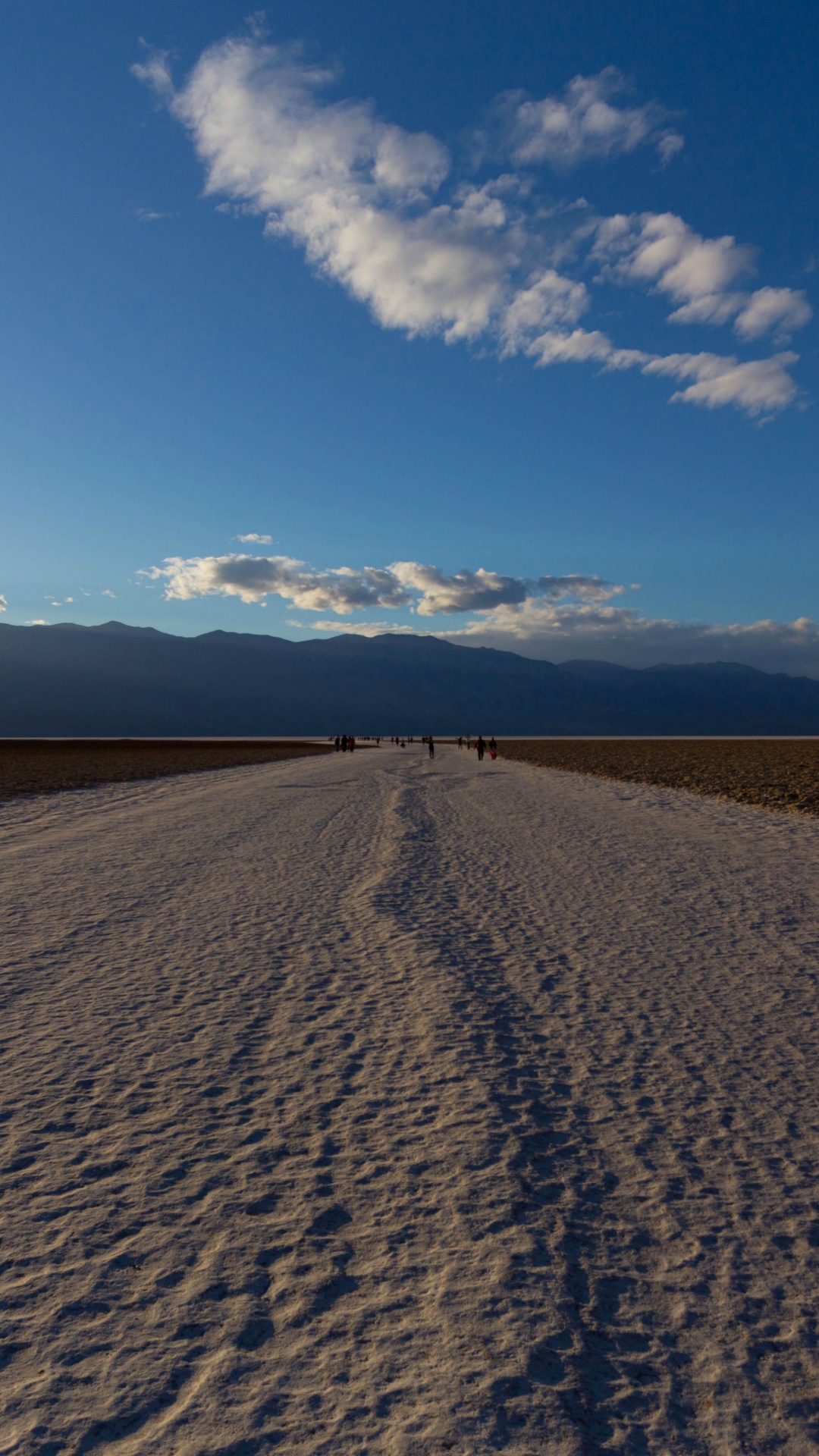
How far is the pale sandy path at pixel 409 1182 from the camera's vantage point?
2.95 meters

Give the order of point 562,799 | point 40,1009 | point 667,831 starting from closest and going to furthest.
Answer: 1. point 40,1009
2. point 667,831
3. point 562,799

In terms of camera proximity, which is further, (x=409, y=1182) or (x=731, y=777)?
(x=731, y=777)

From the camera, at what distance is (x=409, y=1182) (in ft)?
13.8

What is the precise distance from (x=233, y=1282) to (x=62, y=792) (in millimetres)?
26151

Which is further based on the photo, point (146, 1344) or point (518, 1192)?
point (518, 1192)

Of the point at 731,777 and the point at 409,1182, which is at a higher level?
the point at 731,777

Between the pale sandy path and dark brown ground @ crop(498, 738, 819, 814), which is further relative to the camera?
dark brown ground @ crop(498, 738, 819, 814)

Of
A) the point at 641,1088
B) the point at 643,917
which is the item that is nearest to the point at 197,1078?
the point at 641,1088

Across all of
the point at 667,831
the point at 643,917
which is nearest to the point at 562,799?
the point at 667,831

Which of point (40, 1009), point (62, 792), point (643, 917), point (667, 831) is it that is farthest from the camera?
point (62, 792)

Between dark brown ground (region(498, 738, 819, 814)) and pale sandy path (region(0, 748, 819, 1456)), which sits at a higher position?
dark brown ground (region(498, 738, 819, 814))

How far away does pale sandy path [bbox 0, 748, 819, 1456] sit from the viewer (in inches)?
116

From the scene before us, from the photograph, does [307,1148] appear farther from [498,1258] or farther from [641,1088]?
[641,1088]

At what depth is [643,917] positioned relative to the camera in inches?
380
